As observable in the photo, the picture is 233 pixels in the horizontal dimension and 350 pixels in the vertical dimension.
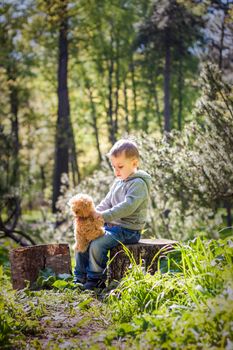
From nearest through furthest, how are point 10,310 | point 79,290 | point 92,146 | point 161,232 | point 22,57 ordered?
point 10,310 → point 79,290 → point 161,232 → point 22,57 → point 92,146

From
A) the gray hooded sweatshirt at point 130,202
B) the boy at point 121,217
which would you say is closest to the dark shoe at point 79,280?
the boy at point 121,217

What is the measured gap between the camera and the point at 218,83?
7.56 metres

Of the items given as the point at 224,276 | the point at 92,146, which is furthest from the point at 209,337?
the point at 92,146

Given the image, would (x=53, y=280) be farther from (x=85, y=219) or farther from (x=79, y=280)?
(x=85, y=219)

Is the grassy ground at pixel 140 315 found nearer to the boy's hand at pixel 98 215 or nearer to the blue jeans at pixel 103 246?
the blue jeans at pixel 103 246

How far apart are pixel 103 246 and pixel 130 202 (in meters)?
0.55

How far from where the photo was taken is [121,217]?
589 cm

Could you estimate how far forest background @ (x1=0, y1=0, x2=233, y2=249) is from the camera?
314 inches

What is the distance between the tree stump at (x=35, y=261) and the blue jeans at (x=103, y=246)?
465 millimetres

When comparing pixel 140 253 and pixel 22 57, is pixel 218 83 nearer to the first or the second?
pixel 140 253

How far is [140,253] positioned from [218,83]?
2.94 metres

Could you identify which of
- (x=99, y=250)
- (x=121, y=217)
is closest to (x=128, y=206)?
(x=121, y=217)

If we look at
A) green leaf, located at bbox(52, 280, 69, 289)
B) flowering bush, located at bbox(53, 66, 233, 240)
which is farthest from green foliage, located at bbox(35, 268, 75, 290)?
flowering bush, located at bbox(53, 66, 233, 240)

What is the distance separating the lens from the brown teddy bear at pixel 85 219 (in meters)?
5.82
